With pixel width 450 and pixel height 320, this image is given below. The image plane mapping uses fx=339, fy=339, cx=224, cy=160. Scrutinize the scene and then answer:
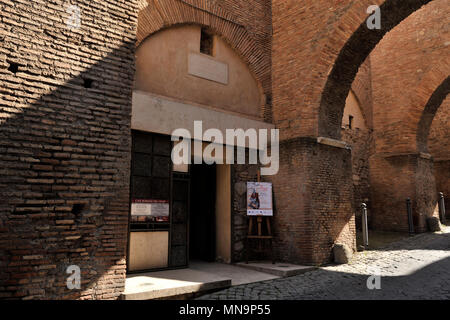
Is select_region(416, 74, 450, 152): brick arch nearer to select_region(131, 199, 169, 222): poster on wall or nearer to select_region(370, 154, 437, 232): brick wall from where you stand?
select_region(370, 154, 437, 232): brick wall

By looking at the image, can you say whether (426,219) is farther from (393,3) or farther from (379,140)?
(393,3)

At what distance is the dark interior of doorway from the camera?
781 cm

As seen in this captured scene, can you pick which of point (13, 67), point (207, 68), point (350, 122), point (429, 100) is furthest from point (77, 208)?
point (429, 100)

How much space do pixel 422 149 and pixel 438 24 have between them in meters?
4.29

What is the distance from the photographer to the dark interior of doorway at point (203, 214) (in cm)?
781

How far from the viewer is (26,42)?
4.11 meters

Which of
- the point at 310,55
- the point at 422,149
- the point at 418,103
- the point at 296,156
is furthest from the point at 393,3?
the point at 422,149

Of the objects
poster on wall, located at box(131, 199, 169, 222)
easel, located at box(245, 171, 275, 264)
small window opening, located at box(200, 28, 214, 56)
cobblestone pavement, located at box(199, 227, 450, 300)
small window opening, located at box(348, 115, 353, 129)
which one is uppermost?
small window opening, located at box(200, 28, 214, 56)

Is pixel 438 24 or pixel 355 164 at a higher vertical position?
pixel 438 24

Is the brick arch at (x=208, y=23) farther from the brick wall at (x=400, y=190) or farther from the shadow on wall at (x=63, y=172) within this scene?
the brick wall at (x=400, y=190)

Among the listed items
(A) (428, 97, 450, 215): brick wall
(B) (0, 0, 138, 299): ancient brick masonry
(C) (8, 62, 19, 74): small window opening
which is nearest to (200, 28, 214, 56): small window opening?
(B) (0, 0, 138, 299): ancient brick masonry

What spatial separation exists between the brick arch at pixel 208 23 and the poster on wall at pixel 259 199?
8.01ft

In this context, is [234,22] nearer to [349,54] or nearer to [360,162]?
[349,54]

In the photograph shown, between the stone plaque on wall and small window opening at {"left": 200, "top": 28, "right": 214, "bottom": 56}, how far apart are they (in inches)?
10.6
